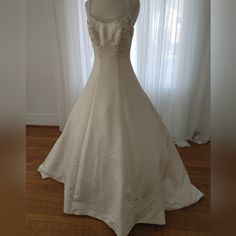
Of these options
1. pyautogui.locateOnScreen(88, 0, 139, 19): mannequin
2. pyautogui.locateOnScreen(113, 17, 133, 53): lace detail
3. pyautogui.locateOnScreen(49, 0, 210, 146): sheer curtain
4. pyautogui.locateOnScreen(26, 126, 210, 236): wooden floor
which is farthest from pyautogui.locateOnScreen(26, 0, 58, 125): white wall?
pyautogui.locateOnScreen(113, 17, 133, 53): lace detail

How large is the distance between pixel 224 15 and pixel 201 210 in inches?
68.2

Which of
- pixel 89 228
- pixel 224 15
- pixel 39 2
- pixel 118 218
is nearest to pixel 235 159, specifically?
pixel 224 15

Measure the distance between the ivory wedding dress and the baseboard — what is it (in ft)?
6.07

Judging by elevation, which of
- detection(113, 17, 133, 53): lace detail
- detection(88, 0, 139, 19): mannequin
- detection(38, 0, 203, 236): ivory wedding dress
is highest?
detection(88, 0, 139, 19): mannequin

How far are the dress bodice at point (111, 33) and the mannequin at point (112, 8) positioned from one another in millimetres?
22

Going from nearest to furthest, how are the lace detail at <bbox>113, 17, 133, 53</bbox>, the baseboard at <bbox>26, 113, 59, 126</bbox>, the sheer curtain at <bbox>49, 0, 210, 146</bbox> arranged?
1. the lace detail at <bbox>113, 17, 133, 53</bbox>
2. the sheer curtain at <bbox>49, 0, 210, 146</bbox>
3. the baseboard at <bbox>26, 113, 59, 126</bbox>

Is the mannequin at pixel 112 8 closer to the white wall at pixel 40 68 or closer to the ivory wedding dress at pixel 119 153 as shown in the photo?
the ivory wedding dress at pixel 119 153

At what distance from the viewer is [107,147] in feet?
5.82

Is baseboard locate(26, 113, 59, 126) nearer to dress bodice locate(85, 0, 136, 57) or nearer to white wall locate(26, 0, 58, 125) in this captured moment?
white wall locate(26, 0, 58, 125)

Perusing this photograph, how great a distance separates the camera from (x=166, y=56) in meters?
3.06

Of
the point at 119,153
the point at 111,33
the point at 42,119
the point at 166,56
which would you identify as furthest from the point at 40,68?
the point at 119,153

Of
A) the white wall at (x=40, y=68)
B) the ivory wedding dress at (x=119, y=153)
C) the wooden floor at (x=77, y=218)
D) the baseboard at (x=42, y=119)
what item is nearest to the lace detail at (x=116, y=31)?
the ivory wedding dress at (x=119, y=153)

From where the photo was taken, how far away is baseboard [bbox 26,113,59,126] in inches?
150

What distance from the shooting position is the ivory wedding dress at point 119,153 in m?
1.71
